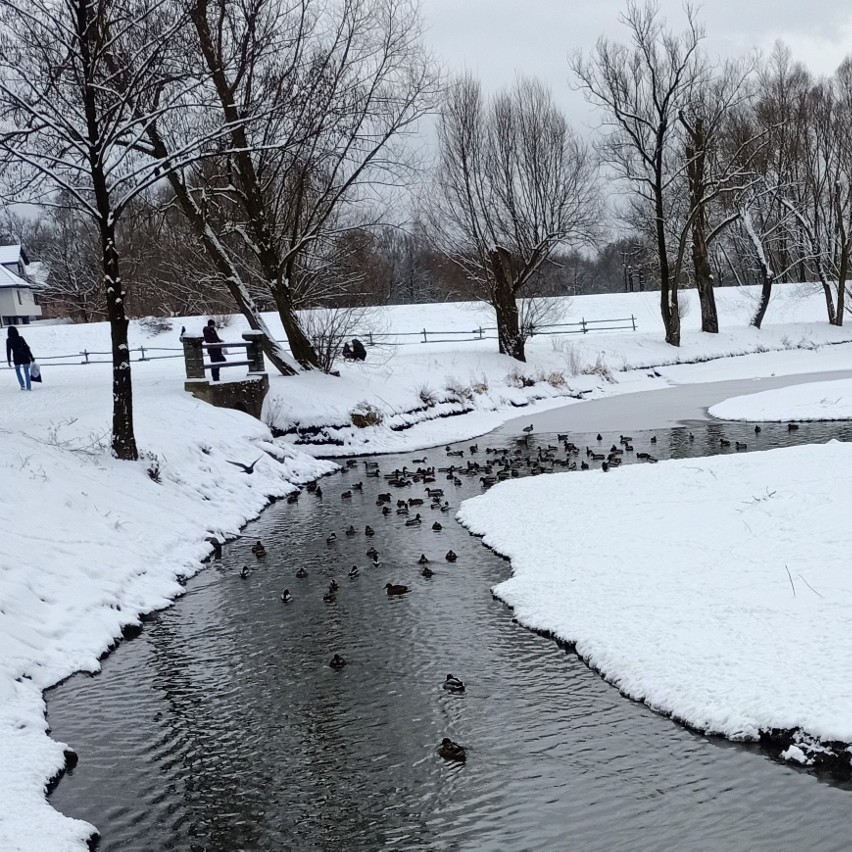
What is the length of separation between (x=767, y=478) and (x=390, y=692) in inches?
286

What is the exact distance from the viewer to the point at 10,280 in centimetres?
7025

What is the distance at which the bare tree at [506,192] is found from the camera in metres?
33.6

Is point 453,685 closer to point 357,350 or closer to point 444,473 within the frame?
point 444,473

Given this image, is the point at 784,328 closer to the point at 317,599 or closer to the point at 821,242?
the point at 821,242

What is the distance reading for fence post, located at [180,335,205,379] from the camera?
Answer: 2114 cm

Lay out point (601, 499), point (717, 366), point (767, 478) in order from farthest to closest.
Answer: point (717, 366) < point (601, 499) < point (767, 478)

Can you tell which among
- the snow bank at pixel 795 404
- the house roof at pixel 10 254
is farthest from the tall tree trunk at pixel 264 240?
the house roof at pixel 10 254

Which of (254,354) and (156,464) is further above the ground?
(254,354)

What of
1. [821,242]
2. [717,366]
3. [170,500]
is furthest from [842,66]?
[170,500]

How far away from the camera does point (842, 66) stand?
42.9m

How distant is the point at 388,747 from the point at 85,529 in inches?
261

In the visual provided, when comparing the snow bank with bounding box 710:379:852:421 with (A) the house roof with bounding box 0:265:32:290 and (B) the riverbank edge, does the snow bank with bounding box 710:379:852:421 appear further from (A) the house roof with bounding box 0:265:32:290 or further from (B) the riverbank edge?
(A) the house roof with bounding box 0:265:32:290

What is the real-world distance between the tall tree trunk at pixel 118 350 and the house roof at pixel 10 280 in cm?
6257

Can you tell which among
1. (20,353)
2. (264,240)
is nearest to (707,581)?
(264,240)
